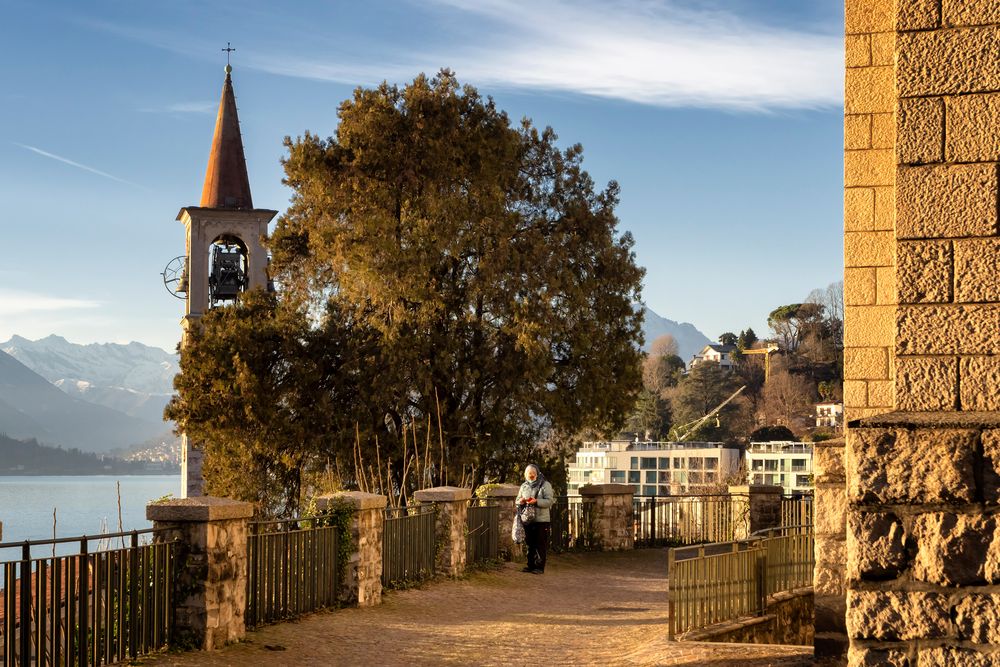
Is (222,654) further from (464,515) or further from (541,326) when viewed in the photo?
(541,326)

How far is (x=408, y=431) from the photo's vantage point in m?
28.4

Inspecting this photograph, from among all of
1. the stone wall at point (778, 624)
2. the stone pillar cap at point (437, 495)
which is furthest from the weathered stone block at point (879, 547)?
the stone pillar cap at point (437, 495)

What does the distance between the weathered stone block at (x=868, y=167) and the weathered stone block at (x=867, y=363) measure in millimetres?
1337

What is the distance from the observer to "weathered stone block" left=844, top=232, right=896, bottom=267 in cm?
1023

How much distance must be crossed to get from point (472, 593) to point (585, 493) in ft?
22.7

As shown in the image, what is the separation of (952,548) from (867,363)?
543 cm

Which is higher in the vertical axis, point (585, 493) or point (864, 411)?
point (864, 411)

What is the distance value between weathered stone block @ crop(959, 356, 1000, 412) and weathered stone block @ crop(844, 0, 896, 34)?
523cm

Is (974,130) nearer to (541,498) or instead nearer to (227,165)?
(541,498)

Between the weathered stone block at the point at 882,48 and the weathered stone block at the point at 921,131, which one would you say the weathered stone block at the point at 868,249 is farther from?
the weathered stone block at the point at 921,131

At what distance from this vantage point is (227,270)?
45.0 m

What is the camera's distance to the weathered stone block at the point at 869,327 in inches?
402

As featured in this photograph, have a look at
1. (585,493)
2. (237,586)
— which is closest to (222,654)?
(237,586)

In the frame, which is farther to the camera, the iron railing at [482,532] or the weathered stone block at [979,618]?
the iron railing at [482,532]
